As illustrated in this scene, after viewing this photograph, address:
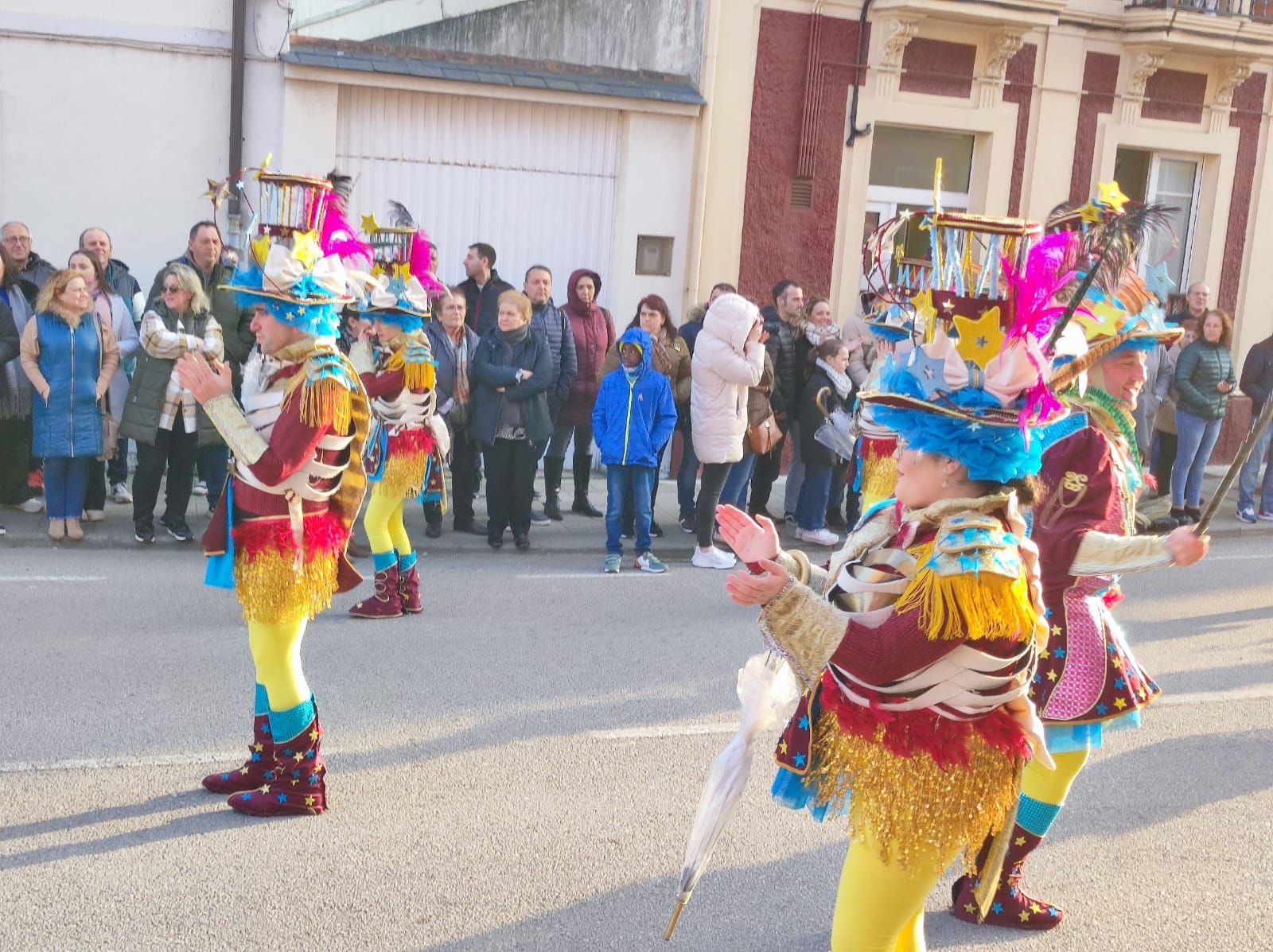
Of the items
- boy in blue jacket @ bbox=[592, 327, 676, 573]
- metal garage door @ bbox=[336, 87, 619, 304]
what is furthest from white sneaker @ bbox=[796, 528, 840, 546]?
metal garage door @ bbox=[336, 87, 619, 304]

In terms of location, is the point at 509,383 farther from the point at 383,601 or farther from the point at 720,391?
the point at 383,601

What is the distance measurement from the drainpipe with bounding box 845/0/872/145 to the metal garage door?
7.77 feet

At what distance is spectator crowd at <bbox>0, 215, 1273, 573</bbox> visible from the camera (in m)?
9.18

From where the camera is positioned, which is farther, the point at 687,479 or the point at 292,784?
the point at 687,479

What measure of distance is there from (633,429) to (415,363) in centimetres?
205

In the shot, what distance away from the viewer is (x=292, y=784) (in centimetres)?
500

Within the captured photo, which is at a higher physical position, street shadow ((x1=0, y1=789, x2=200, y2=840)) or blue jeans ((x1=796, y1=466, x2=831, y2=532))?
blue jeans ((x1=796, y1=466, x2=831, y2=532))

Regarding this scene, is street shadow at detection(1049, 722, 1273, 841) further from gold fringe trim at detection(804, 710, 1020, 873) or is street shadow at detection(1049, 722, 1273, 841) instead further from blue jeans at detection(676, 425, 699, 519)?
blue jeans at detection(676, 425, 699, 519)

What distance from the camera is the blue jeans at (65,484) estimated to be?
9.16 meters

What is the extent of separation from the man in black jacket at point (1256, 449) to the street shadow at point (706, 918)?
932 centimetres

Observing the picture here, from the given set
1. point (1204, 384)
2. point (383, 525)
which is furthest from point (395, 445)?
point (1204, 384)

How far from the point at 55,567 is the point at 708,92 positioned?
295 inches

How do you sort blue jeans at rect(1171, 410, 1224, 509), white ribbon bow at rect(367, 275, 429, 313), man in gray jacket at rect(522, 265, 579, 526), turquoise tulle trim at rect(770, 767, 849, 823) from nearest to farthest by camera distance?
turquoise tulle trim at rect(770, 767, 849, 823), white ribbon bow at rect(367, 275, 429, 313), man in gray jacket at rect(522, 265, 579, 526), blue jeans at rect(1171, 410, 1224, 509)

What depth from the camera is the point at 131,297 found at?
1023 cm
